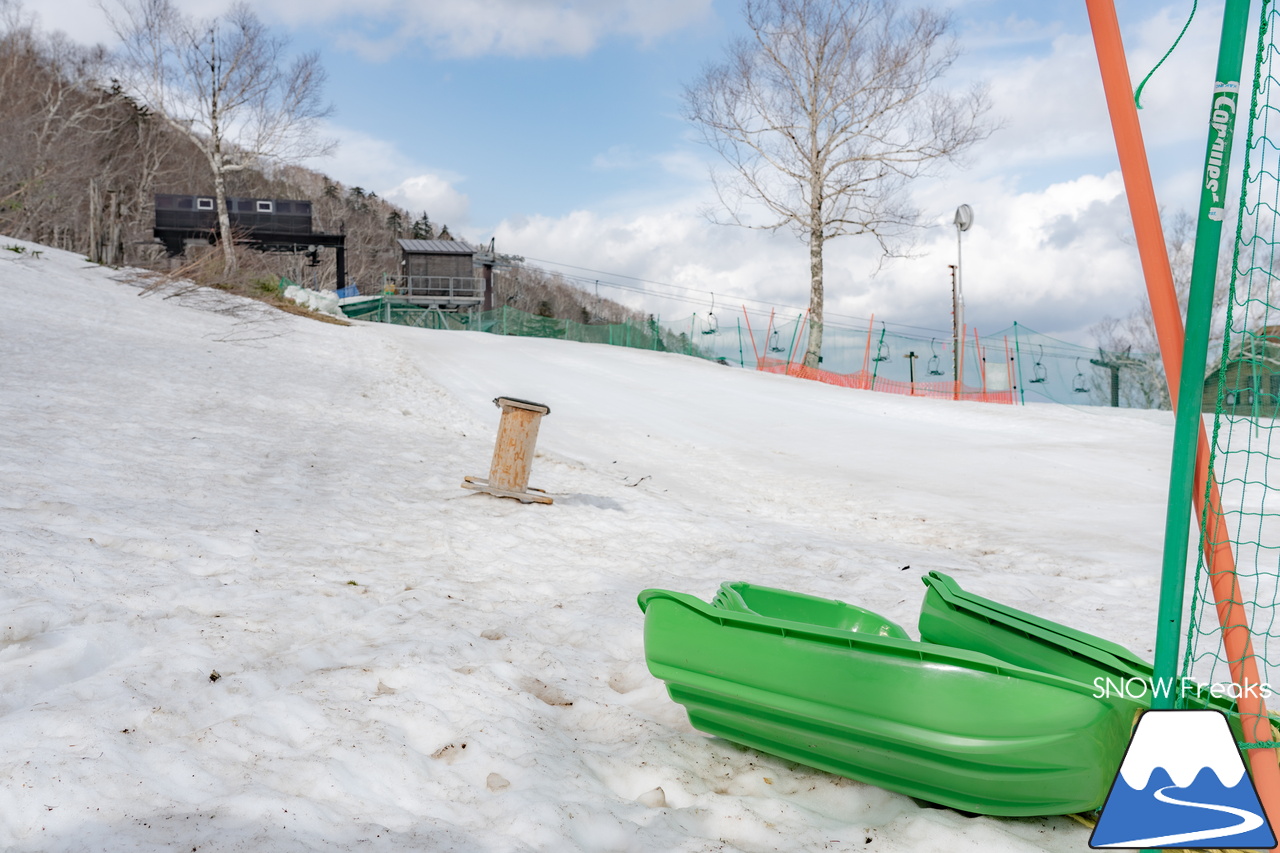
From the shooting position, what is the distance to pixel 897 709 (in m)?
2.59

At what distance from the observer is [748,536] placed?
22.7ft

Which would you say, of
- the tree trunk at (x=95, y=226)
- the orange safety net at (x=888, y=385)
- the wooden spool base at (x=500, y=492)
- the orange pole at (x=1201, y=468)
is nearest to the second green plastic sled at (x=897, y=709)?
the orange pole at (x=1201, y=468)

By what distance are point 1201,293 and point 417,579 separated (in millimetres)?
4199

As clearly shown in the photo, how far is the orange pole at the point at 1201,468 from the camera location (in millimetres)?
2371

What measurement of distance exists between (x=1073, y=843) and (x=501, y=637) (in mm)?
2624

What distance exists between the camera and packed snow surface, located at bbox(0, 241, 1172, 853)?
2.49 meters

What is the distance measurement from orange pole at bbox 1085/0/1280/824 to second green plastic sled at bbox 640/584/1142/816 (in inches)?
12.3

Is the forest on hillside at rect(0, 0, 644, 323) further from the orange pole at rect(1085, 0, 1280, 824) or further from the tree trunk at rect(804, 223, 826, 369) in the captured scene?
the orange pole at rect(1085, 0, 1280, 824)

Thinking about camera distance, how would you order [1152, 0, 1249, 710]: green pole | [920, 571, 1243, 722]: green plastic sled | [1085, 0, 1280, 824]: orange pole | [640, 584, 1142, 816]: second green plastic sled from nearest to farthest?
[1152, 0, 1249, 710]: green pole < [1085, 0, 1280, 824]: orange pole < [640, 584, 1142, 816]: second green plastic sled < [920, 571, 1243, 722]: green plastic sled

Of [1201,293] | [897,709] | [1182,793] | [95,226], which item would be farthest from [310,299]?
[1182,793]

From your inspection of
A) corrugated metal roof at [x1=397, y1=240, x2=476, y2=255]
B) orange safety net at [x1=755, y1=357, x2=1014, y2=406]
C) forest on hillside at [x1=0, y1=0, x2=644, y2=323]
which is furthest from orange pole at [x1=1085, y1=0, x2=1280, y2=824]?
corrugated metal roof at [x1=397, y1=240, x2=476, y2=255]

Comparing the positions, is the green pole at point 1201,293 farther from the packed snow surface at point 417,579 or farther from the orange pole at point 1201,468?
the packed snow surface at point 417,579

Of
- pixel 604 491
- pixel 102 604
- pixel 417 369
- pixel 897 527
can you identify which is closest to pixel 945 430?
pixel 897 527

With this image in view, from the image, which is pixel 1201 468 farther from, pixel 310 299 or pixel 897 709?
pixel 310 299
